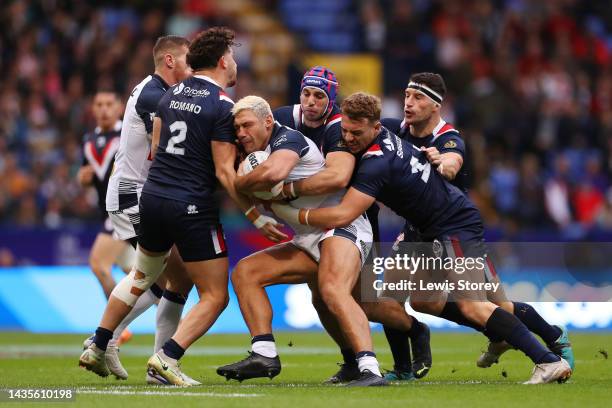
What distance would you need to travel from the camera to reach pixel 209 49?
9.72 meters

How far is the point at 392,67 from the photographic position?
24.4 metres

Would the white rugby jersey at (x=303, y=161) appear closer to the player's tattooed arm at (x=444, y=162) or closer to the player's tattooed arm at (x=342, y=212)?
the player's tattooed arm at (x=342, y=212)

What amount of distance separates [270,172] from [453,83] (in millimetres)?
15350

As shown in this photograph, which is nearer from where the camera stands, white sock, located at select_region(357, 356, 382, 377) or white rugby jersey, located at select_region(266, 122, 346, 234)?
white sock, located at select_region(357, 356, 382, 377)

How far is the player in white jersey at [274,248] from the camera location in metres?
9.38

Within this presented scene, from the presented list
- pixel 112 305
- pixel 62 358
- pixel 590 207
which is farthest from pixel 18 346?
Answer: pixel 590 207

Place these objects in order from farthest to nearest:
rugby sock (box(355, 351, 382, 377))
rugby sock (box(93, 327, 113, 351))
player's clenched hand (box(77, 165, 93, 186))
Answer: player's clenched hand (box(77, 165, 93, 186))
rugby sock (box(93, 327, 113, 351))
rugby sock (box(355, 351, 382, 377))

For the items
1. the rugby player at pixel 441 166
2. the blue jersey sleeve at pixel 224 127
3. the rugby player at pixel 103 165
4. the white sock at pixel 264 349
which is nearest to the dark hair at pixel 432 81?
the rugby player at pixel 441 166

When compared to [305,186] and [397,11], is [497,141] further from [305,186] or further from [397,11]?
[305,186]

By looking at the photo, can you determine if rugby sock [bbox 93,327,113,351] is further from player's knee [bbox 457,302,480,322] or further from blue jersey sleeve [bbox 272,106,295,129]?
player's knee [bbox 457,302,480,322]

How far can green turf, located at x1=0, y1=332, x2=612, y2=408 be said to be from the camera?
8.48 meters

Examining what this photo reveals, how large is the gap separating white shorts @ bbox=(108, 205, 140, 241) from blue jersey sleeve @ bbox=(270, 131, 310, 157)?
6.55 ft

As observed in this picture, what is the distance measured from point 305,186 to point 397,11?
16.1 m

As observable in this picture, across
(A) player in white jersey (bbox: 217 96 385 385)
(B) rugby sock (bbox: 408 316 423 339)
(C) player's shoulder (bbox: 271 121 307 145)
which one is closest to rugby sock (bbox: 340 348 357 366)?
(B) rugby sock (bbox: 408 316 423 339)
